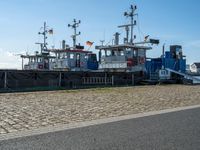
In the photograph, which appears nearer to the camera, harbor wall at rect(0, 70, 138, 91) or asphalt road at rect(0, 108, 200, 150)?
asphalt road at rect(0, 108, 200, 150)

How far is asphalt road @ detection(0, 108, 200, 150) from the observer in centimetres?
584

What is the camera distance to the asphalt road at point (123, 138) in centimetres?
584

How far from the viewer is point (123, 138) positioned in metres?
6.51

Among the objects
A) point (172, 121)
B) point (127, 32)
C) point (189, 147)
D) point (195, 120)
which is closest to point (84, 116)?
point (172, 121)

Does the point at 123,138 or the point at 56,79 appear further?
the point at 56,79

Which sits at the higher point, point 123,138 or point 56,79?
point 56,79

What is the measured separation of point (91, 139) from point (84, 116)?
2929mm

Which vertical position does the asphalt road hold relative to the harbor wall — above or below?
below

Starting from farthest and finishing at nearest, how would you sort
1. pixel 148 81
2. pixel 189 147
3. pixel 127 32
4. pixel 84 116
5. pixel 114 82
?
1. pixel 127 32
2. pixel 148 81
3. pixel 114 82
4. pixel 84 116
5. pixel 189 147

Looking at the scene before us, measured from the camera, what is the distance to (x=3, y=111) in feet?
32.1

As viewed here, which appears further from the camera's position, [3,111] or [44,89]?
[44,89]

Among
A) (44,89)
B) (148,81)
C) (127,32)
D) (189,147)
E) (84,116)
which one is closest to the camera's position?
(189,147)

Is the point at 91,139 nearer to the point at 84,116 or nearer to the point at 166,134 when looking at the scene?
the point at 166,134

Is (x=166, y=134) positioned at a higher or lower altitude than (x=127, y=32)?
lower
